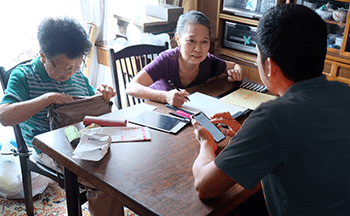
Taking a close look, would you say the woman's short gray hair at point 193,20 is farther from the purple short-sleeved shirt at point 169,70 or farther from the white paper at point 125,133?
the white paper at point 125,133

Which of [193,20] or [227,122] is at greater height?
[193,20]

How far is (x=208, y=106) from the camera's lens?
1.63 meters

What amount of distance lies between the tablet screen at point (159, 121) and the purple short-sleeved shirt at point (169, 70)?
17.6 inches

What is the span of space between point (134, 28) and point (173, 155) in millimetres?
1890

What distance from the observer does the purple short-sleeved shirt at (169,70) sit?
1.92 meters

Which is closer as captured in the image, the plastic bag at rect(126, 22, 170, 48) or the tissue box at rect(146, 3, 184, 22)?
the plastic bag at rect(126, 22, 170, 48)

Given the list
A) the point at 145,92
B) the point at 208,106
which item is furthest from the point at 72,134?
the point at 208,106

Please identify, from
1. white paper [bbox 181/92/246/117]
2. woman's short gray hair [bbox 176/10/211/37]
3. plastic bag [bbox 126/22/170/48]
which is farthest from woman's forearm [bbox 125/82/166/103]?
plastic bag [bbox 126/22/170/48]

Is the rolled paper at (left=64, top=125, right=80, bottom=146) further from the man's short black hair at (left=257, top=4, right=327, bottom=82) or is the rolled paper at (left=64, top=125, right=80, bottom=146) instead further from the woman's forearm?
the man's short black hair at (left=257, top=4, right=327, bottom=82)

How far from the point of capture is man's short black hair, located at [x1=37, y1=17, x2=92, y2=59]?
4.79 feet

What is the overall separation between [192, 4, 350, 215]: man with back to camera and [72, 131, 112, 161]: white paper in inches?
16.9

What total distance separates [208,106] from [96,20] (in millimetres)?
1547

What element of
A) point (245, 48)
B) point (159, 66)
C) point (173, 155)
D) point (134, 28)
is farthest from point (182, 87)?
point (245, 48)

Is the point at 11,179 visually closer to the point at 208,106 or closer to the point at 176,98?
the point at 176,98
